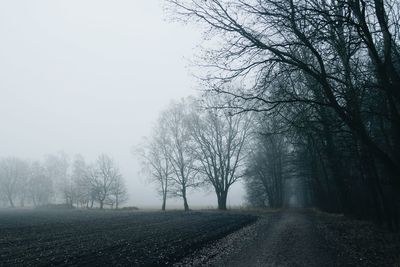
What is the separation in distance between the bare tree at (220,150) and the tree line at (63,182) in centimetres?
4052

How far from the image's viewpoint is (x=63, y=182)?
10088 cm

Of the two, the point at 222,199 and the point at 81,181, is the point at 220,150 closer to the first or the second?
the point at 222,199

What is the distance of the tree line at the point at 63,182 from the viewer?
83438 mm

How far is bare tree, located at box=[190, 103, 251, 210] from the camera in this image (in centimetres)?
4781

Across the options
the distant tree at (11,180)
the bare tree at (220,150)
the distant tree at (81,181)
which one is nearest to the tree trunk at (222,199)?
→ the bare tree at (220,150)

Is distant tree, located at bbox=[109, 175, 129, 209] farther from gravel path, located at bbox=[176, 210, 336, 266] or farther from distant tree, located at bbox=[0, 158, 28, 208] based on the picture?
gravel path, located at bbox=[176, 210, 336, 266]

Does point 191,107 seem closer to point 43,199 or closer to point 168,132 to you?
point 168,132

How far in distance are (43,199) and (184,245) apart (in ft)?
341

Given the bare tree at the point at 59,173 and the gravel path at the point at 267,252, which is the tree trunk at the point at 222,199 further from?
the bare tree at the point at 59,173

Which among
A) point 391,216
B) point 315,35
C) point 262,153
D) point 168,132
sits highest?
point 168,132

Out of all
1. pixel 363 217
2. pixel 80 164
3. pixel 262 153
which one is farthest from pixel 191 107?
pixel 80 164

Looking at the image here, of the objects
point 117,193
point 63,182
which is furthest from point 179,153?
point 63,182

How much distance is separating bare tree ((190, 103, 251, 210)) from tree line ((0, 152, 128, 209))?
1595 inches

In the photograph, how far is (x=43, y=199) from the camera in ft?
349
